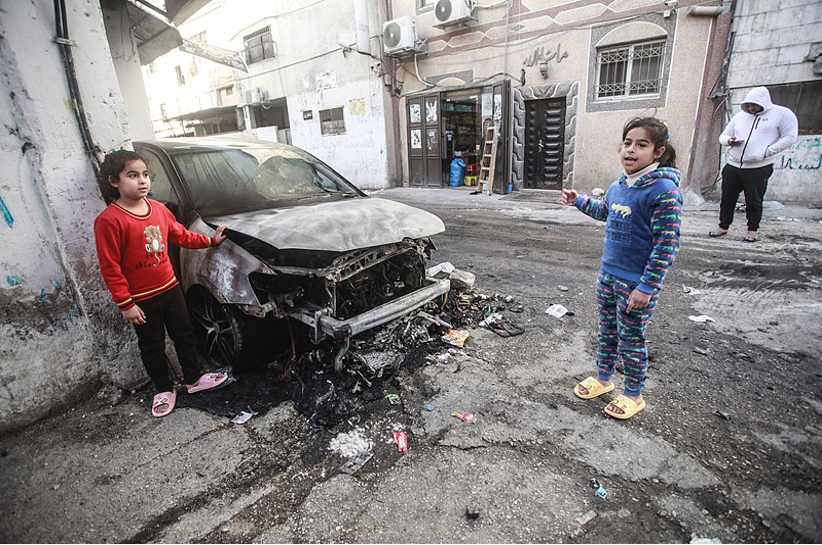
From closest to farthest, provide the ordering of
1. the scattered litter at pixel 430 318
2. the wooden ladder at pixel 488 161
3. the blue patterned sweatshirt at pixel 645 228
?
the blue patterned sweatshirt at pixel 645 228
the scattered litter at pixel 430 318
the wooden ladder at pixel 488 161

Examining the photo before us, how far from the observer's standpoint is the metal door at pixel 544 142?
1042 centimetres

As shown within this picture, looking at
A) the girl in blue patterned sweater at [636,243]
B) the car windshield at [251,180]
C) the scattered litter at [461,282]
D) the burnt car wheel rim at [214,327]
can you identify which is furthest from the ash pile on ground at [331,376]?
the girl in blue patterned sweater at [636,243]

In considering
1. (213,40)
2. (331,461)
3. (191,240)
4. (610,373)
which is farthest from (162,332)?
A: (213,40)

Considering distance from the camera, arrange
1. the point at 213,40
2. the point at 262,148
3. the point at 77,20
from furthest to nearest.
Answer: the point at 213,40 → the point at 262,148 → the point at 77,20

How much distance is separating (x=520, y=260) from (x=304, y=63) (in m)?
13.5

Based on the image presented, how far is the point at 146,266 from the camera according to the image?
8.28ft

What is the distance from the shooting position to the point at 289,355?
3.18 metres

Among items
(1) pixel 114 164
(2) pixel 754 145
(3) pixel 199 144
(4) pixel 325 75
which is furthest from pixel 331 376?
(4) pixel 325 75

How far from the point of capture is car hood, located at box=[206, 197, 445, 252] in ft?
8.20

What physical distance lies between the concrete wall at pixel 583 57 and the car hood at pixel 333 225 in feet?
27.8

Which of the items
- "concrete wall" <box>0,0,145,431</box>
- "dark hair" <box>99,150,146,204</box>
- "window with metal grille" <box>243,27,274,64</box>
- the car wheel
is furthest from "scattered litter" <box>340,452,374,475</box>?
"window with metal grille" <box>243,27,274,64</box>

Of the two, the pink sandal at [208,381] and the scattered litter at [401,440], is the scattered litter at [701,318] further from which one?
the pink sandal at [208,381]

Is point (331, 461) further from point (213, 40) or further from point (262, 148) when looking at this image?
point (213, 40)

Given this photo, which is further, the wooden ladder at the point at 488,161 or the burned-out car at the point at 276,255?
the wooden ladder at the point at 488,161
